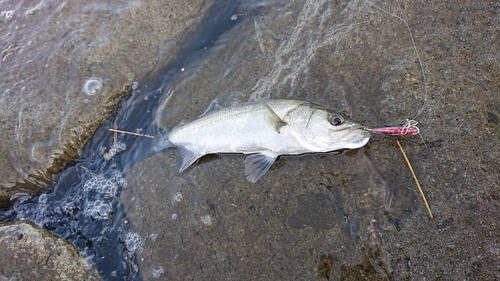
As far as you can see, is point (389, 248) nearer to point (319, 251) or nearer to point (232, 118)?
point (319, 251)

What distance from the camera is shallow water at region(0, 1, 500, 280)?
302cm

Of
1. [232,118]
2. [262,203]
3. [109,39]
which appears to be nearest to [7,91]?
[109,39]

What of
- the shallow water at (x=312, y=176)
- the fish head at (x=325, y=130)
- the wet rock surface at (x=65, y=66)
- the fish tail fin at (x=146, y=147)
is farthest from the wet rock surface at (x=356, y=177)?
the wet rock surface at (x=65, y=66)

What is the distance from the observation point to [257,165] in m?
3.58

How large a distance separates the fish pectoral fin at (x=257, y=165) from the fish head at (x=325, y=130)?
43 centimetres

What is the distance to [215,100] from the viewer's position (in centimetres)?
430

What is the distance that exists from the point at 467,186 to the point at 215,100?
116 inches

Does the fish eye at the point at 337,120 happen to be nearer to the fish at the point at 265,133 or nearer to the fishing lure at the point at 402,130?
the fish at the point at 265,133

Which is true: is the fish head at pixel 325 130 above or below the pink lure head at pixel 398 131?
above

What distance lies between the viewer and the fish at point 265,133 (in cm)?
326

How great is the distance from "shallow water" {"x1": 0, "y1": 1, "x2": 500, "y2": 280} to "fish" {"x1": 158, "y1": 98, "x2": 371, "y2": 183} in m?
0.19

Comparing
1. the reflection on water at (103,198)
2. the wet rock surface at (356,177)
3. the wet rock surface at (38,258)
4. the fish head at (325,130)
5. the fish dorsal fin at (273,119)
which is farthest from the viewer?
the reflection on water at (103,198)

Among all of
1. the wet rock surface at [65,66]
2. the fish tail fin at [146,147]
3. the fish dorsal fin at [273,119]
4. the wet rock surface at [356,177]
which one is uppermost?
the wet rock surface at [65,66]

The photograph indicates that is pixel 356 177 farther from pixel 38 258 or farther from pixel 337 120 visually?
pixel 38 258
